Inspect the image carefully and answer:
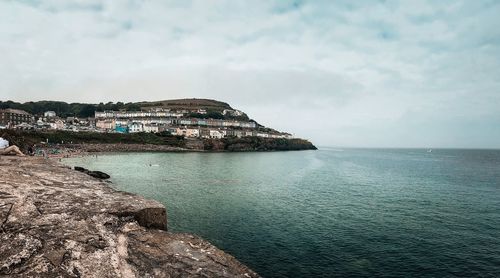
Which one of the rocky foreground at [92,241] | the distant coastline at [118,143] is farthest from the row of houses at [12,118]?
the rocky foreground at [92,241]

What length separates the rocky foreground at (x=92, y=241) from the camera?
8.23 meters

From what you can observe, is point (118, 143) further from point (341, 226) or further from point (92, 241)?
point (92, 241)

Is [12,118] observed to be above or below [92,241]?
above

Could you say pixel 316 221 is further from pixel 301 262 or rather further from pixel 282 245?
pixel 301 262

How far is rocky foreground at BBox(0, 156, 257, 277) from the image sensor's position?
27.0 feet

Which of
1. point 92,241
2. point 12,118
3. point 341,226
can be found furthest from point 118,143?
point 92,241

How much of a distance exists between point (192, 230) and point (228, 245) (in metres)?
4.44

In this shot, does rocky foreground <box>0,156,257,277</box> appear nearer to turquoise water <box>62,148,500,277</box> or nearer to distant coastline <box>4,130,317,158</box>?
turquoise water <box>62,148,500,277</box>

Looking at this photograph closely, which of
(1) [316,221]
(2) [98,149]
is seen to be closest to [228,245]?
(1) [316,221]

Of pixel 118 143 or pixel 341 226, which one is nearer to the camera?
pixel 341 226

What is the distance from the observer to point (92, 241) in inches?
379

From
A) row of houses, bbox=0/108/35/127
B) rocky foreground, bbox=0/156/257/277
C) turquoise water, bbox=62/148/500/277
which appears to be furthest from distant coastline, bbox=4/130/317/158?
rocky foreground, bbox=0/156/257/277

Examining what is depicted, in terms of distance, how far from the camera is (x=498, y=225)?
32.0 metres

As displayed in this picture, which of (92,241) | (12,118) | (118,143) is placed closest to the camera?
(92,241)
